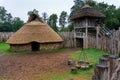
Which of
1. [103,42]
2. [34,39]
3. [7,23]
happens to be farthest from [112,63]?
[7,23]

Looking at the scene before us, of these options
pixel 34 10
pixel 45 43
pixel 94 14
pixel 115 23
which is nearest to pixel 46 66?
pixel 45 43

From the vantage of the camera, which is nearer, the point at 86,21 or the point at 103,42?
the point at 103,42

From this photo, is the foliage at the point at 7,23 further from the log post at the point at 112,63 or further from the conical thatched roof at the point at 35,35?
the log post at the point at 112,63

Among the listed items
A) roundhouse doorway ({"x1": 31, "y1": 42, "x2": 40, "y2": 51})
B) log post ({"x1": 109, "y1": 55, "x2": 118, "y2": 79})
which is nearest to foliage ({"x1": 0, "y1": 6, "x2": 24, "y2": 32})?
roundhouse doorway ({"x1": 31, "y1": 42, "x2": 40, "y2": 51})

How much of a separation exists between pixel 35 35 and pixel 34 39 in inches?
26.7

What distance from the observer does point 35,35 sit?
19719 mm

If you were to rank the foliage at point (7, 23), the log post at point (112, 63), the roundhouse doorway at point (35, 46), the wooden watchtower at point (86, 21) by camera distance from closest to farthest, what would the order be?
the log post at point (112, 63)
the roundhouse doorway at point (35, 46)
the wooden watchtower at point (86, 21)
the foliage at point (7, 23)

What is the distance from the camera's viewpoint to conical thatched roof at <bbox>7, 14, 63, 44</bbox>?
19.2 metres

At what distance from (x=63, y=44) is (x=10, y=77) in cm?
1235

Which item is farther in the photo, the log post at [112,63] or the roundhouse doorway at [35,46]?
the roundhouse doorway at [35,46]

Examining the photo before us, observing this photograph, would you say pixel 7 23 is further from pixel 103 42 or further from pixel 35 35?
pixel 103 42

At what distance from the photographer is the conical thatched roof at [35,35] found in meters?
19.2

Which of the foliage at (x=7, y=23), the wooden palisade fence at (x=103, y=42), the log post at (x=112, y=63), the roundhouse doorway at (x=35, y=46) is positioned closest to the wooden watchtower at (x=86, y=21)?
the wooden palisade fence at (x=103, y=42)

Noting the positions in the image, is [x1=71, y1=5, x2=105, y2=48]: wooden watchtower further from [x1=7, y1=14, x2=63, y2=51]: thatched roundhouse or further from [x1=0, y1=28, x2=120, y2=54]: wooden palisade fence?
[x1=7, y1=14, x2=63, y2=51]: thatched roundhouse
